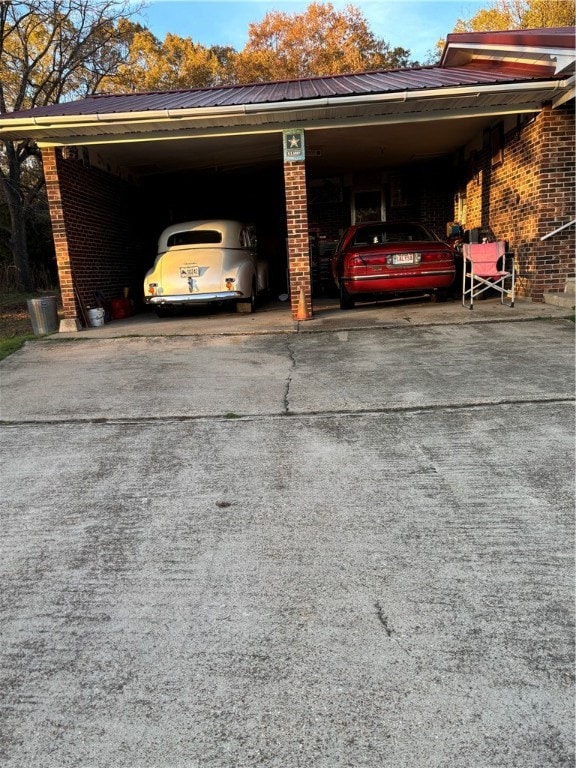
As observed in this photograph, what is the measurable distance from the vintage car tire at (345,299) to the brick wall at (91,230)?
4693mm

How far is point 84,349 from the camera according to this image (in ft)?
25.7

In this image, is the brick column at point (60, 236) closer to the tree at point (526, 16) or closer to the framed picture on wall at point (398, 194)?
the framed picture on wall at point (398, 194)

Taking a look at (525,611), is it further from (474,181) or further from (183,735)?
(474,181)

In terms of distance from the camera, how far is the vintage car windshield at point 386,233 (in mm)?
9906

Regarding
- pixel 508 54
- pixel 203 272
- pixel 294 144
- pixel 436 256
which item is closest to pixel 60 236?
pixel 203 272

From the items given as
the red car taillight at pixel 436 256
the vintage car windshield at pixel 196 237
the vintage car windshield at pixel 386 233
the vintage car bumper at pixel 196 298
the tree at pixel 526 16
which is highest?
the tree at pixel 526 16

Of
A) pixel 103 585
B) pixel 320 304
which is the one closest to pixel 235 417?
pixel 103 585

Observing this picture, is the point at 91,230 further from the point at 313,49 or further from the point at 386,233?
the point at 313,49

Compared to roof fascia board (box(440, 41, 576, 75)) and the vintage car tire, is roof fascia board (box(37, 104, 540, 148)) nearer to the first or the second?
roof fascia board (box(440, 41, 576, 75))

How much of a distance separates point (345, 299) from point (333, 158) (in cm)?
476

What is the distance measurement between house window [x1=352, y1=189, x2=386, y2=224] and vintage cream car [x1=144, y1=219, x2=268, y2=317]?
5728 mm

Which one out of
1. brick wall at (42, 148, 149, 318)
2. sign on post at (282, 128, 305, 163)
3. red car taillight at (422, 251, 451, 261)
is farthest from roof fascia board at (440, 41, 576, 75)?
brick wall at (42, 148, 149, 318)

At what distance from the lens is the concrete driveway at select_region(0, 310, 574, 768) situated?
1760 mm

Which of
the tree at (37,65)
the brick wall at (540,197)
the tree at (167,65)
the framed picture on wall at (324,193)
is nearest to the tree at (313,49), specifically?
the tree at (167,65)
